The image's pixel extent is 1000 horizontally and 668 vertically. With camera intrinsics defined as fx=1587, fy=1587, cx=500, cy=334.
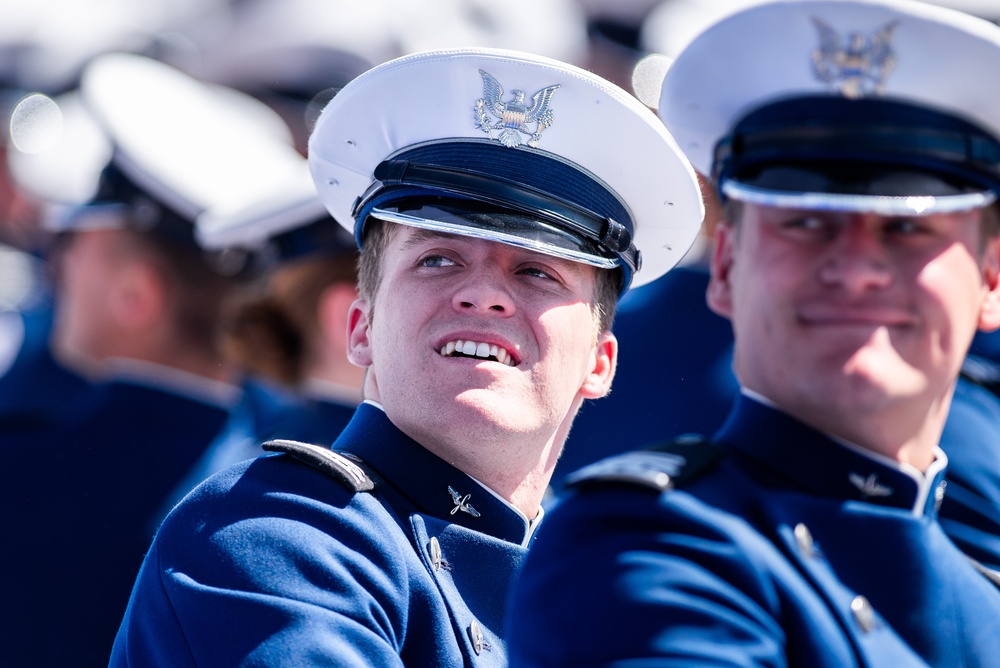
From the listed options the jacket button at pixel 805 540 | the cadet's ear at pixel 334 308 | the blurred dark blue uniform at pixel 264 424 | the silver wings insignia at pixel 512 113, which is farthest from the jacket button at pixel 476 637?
the cadet's ear at pixel 334 308

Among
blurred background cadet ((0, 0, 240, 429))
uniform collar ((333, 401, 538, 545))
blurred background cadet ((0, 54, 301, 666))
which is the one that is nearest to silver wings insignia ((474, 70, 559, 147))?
uniform collar ((333, 401, 538, 545))

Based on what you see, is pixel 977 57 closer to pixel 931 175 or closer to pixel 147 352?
pixel 931 175

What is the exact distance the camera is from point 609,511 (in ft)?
7.95

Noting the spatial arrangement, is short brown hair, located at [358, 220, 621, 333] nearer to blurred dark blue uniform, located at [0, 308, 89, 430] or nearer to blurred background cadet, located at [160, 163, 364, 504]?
blurred background cadet, located at [160, 163, 364, 504]

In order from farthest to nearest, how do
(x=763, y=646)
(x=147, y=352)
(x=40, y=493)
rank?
(x=147, y=352)
(x=40, y=493)
(x=763, y=646)

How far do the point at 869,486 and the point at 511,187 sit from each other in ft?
3.53

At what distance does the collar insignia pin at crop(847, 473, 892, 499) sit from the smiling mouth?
0.87 meters

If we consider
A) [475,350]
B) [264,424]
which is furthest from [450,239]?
[264,424]

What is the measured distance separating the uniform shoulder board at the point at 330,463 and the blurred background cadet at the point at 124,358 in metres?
2.41

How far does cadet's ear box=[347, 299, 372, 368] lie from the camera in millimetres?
3559

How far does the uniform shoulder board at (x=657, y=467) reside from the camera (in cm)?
243

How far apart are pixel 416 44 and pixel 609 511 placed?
7.05 m

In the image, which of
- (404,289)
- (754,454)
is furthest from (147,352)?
(754,454)

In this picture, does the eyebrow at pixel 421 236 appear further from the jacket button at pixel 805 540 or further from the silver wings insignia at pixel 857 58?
the jacket button at pixel 805 540
